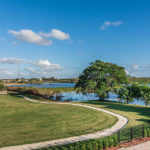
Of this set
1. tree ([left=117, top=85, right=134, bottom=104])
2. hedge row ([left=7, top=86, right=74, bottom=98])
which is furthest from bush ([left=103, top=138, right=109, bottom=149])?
hedge row ([left=7, top=86, right=74, bottom=98])

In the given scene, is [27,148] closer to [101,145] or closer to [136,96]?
[101,145]

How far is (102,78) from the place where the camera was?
29.8 meters

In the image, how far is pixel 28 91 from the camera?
145ft

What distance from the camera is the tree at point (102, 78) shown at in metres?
29.1

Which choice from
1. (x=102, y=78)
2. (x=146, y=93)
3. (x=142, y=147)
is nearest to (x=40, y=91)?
(x=102, y=78)

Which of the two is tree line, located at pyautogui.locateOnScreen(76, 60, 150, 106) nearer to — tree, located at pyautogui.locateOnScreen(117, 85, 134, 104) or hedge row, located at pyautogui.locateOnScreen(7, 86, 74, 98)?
tree, located at pyautogui.locateOnScreen(117, 85, 134, 104)

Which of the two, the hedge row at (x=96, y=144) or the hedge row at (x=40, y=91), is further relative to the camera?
the hedge row at (x=40, y=91)

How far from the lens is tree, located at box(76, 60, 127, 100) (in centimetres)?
2906

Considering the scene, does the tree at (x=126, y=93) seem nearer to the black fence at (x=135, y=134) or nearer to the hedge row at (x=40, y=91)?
the black fence at (x=135, y=134)

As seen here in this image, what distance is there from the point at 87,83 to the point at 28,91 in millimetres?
23505

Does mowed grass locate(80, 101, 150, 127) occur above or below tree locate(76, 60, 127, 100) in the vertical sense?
below

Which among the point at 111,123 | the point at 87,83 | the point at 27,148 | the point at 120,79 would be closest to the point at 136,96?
the point at 120,79

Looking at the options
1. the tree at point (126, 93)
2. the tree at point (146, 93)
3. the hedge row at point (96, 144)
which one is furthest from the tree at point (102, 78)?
the hedge row at point (96, 144)

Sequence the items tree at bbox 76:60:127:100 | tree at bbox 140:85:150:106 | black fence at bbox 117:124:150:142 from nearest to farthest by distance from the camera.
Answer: black fence at bbox 117:124:150:142 < tree at bbox 140:85:150:106 < tree at bbox 76:60:127:100
